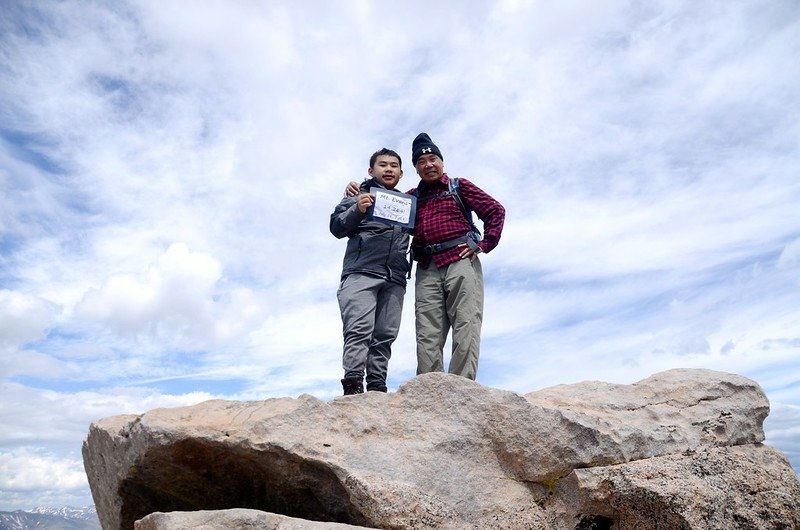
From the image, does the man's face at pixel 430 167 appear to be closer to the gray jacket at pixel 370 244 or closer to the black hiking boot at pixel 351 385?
the gray jacket at pixel 370 244

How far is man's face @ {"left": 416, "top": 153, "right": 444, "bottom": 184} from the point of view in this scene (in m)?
7.23

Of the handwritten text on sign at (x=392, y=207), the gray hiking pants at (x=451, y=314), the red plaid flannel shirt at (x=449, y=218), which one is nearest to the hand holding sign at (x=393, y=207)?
the handwritten text on sign at (x=392, y=207)

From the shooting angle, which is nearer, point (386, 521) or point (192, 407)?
point (386, 521)

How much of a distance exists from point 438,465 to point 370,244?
8.63 feet

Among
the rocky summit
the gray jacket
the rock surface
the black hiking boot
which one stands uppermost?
the gray jacket

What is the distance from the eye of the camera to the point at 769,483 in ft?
19.1

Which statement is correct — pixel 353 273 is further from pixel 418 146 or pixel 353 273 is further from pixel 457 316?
pixel 418 146

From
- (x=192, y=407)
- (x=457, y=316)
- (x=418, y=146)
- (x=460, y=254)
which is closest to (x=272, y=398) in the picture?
(x=192, y=407)

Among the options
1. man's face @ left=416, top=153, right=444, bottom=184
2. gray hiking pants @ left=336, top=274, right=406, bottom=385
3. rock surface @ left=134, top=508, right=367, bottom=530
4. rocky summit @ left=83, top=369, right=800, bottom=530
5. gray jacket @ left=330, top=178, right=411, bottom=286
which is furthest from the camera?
man's face @ left=416, top=153, right=444, bottom=184

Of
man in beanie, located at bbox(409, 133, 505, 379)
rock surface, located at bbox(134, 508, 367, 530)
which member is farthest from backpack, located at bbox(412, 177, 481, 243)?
rock surface, located at bbox(134, 508, 367, 530)

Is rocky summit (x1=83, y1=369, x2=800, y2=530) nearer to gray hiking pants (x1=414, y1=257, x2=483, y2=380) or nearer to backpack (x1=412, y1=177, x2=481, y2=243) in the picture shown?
gray hiking pants (x1=414, y1=257, x2=483, y2=380)

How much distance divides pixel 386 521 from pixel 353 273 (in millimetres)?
2751

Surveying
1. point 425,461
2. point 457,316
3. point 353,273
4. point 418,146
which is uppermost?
point 418,146

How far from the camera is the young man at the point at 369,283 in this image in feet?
20.4
